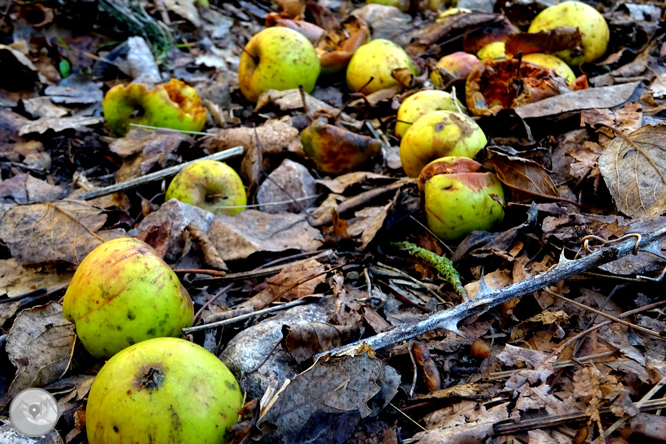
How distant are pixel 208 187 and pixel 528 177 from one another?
1.94 metres

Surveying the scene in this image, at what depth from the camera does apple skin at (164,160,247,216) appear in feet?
10.5

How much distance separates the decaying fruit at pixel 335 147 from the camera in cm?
369

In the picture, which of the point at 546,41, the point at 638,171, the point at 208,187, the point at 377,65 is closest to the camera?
the point at 638,171

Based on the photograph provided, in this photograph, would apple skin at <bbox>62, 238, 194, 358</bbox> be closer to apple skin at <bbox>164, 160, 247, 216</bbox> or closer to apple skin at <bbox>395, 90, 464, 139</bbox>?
apple skin at <bbox>164, 160, 247, 216</bbox>

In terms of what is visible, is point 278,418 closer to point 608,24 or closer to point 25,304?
point 25,304

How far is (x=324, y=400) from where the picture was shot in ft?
6.05


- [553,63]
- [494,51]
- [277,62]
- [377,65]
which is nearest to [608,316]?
[553,63]

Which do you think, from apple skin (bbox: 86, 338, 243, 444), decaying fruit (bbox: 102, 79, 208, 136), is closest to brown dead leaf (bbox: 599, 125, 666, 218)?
apple skin (bbox: 86, 338, 243, 444)

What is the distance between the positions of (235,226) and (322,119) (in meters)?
1.20

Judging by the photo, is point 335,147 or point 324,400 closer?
point 324,400

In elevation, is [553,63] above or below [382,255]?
above

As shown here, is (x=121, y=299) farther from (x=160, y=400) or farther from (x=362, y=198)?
(x=362, y=198)

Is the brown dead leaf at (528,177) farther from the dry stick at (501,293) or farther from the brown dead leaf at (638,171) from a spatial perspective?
the dry stick at (501,293)

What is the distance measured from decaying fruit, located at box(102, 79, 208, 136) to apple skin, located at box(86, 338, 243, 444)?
8.40 feet
